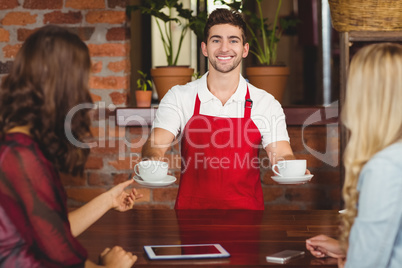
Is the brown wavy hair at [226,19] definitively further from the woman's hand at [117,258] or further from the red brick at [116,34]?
the woman's hand at [117,258]

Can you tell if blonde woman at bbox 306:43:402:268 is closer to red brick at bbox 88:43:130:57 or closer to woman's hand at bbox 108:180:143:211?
woman's hand at bbox 108:180:143:211

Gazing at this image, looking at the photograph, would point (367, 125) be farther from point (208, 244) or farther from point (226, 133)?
point (226, 133)

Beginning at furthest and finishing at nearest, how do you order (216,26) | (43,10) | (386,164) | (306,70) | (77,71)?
(306,70) < (43,10) < (216,26) < (77,71) < (386,164)

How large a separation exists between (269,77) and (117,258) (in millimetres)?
1671

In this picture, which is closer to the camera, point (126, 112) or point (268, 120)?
point (268, 120)

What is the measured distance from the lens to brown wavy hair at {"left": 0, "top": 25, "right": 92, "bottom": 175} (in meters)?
1.09

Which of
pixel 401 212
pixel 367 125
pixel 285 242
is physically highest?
pixel 367 125

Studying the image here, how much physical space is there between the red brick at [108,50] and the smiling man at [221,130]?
1.66 ft

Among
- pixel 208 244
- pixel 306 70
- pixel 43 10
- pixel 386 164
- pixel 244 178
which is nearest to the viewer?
pixel 386 164

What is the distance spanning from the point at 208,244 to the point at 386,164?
0.55 m

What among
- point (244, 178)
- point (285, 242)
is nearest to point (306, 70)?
point (244, 178)

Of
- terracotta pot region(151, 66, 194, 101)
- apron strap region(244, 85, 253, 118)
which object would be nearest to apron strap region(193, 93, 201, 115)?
apron strap region(244, 85, 253, 118)

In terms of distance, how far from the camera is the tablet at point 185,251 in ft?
4.14

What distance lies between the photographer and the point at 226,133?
85.6 inches
